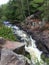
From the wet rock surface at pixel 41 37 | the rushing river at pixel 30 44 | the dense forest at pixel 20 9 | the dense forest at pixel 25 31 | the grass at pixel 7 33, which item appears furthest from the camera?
the dense forest at pixel 20 9

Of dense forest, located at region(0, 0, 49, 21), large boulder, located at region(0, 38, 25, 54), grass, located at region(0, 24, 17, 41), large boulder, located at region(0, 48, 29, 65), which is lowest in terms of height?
dense forest, located at region(0, 0, 49, 21)

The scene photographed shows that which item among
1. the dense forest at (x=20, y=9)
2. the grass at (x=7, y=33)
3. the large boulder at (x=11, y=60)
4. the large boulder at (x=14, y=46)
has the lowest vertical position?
the dense forest at (x=20, y=9)

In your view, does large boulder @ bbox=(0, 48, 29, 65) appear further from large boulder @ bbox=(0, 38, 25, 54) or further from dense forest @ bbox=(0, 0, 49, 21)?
dense forest @ bbox=(0, 0, 49, 21)

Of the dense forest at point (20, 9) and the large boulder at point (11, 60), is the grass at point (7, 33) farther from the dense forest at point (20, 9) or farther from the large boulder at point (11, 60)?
the large boulder at point (11, 60)

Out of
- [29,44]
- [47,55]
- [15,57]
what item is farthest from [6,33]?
[15,57]

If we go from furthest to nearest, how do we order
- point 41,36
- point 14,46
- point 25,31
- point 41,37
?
point 25,31 < point 41,36 < point 41,37 < point 14,46

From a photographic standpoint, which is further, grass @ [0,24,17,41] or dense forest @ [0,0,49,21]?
dense forest @ [0,0,49,21]

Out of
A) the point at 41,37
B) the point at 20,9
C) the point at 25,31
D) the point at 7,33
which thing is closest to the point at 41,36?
the point at 41,37

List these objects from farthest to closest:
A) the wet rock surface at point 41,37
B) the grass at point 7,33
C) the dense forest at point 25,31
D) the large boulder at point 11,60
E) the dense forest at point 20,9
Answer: the dense forest at point 20,9 → the grass at point 7,33 → the wet rock surface at point 41,37 → the dense forest at point 25,31 → the large boulder at point 11,60

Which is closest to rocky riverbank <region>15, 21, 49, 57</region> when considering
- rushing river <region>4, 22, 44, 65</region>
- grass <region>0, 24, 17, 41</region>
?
rushing river <region>4, 22, 44, 65</region>

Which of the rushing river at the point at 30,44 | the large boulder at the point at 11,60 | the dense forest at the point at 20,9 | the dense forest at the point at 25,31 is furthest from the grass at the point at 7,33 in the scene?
the large boulder at the point at 11,60

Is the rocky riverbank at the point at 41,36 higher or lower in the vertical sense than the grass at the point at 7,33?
lower

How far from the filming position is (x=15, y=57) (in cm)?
908

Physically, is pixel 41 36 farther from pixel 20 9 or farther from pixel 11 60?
pixel 11 60
